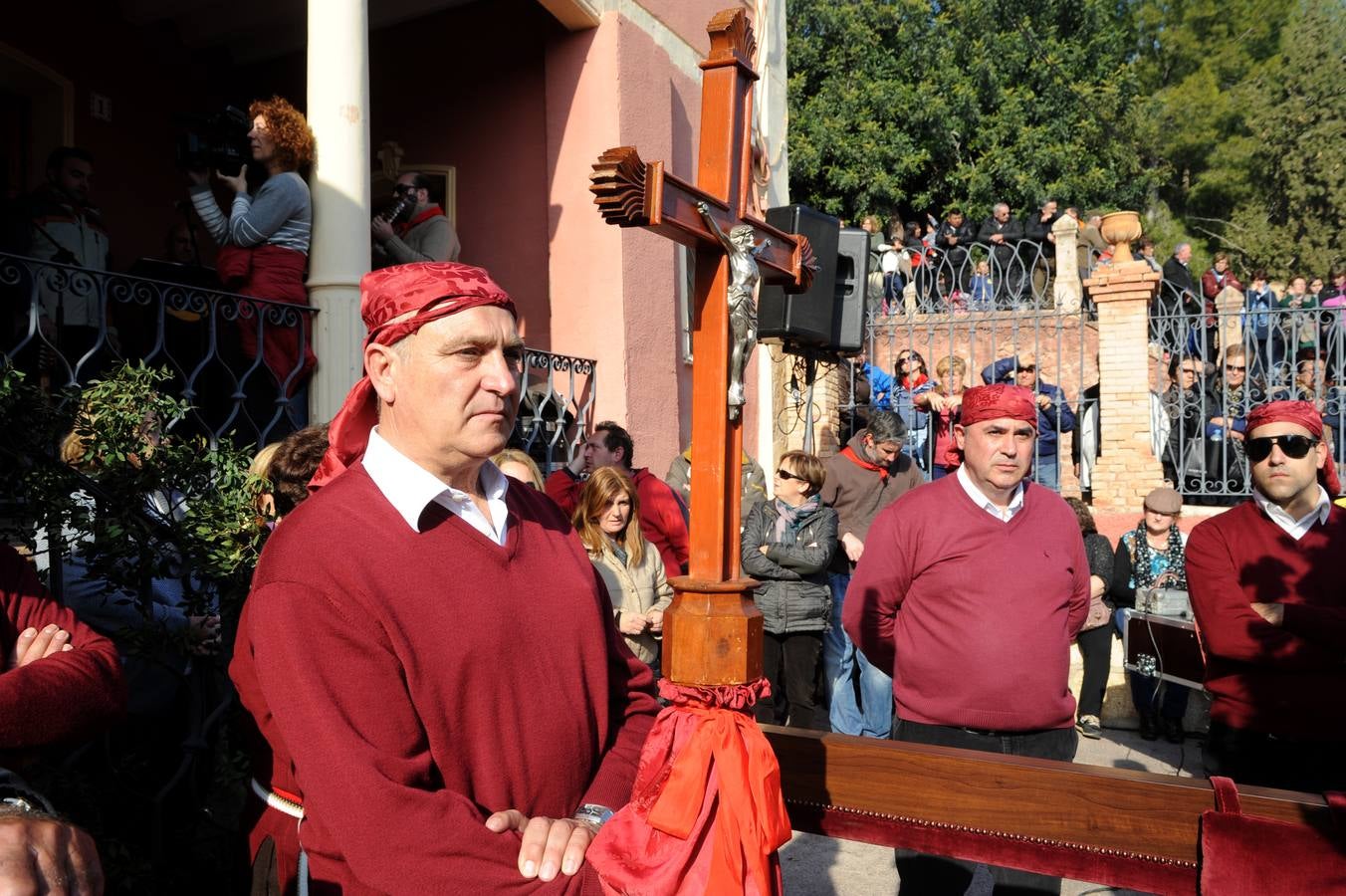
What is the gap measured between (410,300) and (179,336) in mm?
4830

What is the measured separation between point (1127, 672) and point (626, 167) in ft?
24.5

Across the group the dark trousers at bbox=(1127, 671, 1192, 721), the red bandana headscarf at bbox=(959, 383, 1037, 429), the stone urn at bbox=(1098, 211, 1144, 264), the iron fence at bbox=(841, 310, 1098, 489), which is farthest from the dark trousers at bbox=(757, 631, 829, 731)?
the stone urn at bbox=(1098, 211, 1144, 264)

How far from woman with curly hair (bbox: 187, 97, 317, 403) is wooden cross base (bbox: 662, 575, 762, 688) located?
4.90 metres

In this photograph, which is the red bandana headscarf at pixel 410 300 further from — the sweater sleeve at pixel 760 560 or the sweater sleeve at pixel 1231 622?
the sweater sleeve at pixel 760 560

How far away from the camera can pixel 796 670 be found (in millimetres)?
6918

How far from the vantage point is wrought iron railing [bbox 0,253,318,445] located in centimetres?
566

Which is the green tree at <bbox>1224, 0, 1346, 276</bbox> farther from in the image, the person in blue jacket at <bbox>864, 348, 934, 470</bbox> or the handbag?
the handbag

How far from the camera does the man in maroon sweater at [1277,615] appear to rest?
364 cm

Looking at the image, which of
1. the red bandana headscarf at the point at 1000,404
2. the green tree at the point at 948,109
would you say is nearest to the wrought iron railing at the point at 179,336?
the red bandana headscarf at the point at 1000,404

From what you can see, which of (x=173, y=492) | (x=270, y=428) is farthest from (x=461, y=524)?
(x=270, y=428)

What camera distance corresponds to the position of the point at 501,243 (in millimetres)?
10156

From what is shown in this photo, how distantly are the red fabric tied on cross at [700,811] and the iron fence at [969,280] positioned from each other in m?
10.2

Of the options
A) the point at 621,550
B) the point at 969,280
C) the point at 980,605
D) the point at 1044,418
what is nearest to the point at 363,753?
the point at 980,605

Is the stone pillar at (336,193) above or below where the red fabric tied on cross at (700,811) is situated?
above
